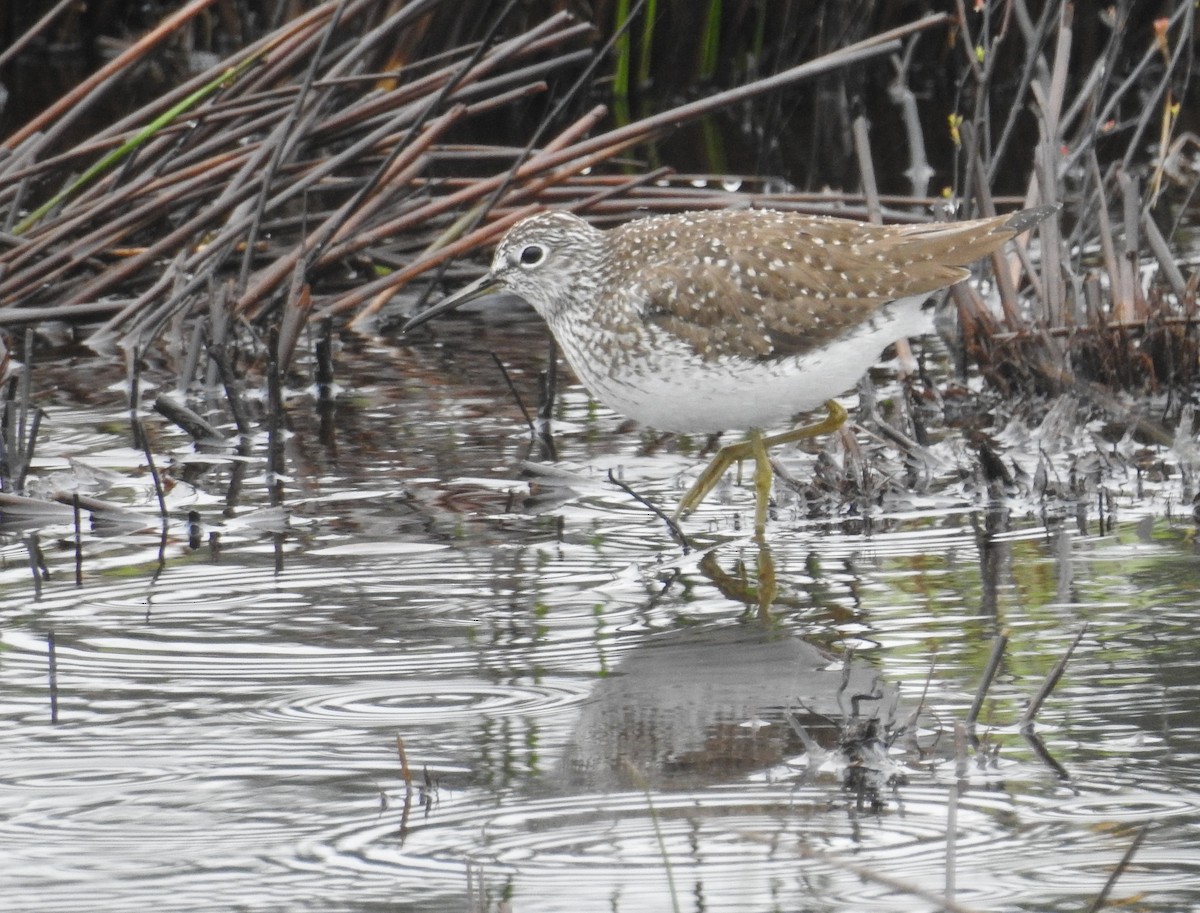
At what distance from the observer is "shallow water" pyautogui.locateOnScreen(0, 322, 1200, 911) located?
11.1 feet

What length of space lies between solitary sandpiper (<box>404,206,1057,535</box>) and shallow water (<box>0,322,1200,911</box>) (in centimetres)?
39

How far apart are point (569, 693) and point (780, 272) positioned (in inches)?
76.8

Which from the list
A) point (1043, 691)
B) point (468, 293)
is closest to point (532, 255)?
point (468, 293)

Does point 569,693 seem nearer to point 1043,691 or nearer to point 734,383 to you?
point 1043,691

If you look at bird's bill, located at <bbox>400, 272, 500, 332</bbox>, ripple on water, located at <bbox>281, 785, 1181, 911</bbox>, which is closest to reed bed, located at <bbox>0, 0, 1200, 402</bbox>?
bird's bill, located at <bbox>400, 272, 500, 332</bbox>

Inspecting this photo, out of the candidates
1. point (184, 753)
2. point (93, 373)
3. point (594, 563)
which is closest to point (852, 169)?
point (93, 373)

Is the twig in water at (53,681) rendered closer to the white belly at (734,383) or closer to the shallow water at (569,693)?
the shallow water at (569,693)

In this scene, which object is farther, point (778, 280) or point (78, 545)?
point (778, 280)

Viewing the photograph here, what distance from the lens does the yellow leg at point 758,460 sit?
18.9 feet

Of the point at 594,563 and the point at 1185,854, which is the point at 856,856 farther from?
the point at 594,563

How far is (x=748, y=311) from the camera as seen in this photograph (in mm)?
5715

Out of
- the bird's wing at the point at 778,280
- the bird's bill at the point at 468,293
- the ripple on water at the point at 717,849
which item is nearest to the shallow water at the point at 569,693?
the ripple on water at the point at 717,849

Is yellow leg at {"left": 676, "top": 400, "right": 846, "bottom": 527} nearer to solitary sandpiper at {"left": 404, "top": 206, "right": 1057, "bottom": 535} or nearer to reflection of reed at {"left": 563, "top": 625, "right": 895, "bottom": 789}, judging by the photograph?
solitary sandpiper at {"left": 404, "top": 206, "right": 1057, "bottom": 535}

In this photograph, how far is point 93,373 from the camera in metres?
7.97
